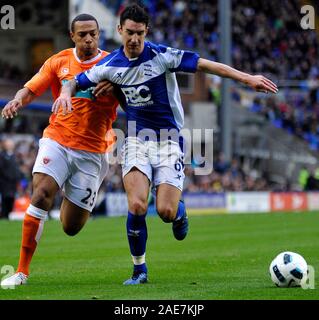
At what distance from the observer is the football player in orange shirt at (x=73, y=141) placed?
992 centimetres

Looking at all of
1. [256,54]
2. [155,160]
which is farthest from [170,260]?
[256,54]

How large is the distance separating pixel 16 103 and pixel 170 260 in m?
4.14

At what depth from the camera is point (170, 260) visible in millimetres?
13047

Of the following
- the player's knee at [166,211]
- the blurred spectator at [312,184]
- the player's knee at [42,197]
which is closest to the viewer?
the player's knee at [166,211]

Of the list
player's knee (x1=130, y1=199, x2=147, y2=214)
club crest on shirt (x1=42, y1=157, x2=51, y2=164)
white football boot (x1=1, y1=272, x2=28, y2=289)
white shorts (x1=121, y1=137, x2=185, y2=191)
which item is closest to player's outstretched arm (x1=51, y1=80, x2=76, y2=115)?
club crest on shirt (x1=42, y1=157, x2=51, y2=164)

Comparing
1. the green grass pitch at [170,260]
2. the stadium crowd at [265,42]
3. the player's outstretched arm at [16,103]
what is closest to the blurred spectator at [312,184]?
the stadium crowd at [265,42]

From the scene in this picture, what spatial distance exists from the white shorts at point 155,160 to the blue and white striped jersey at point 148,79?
0.54 feet

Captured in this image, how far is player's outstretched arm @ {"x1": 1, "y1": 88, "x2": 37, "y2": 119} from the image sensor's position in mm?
9664

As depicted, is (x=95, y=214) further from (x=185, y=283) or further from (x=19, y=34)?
(x=185, y=283)

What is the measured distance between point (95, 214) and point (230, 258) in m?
15.8

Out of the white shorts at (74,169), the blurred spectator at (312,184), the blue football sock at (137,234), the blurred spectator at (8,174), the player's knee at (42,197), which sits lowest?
the blue football sock at (137,234)

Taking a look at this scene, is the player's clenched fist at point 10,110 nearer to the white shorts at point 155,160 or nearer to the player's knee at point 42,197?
the player's knee at point 42,197

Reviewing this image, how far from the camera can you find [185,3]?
43.0 metres
